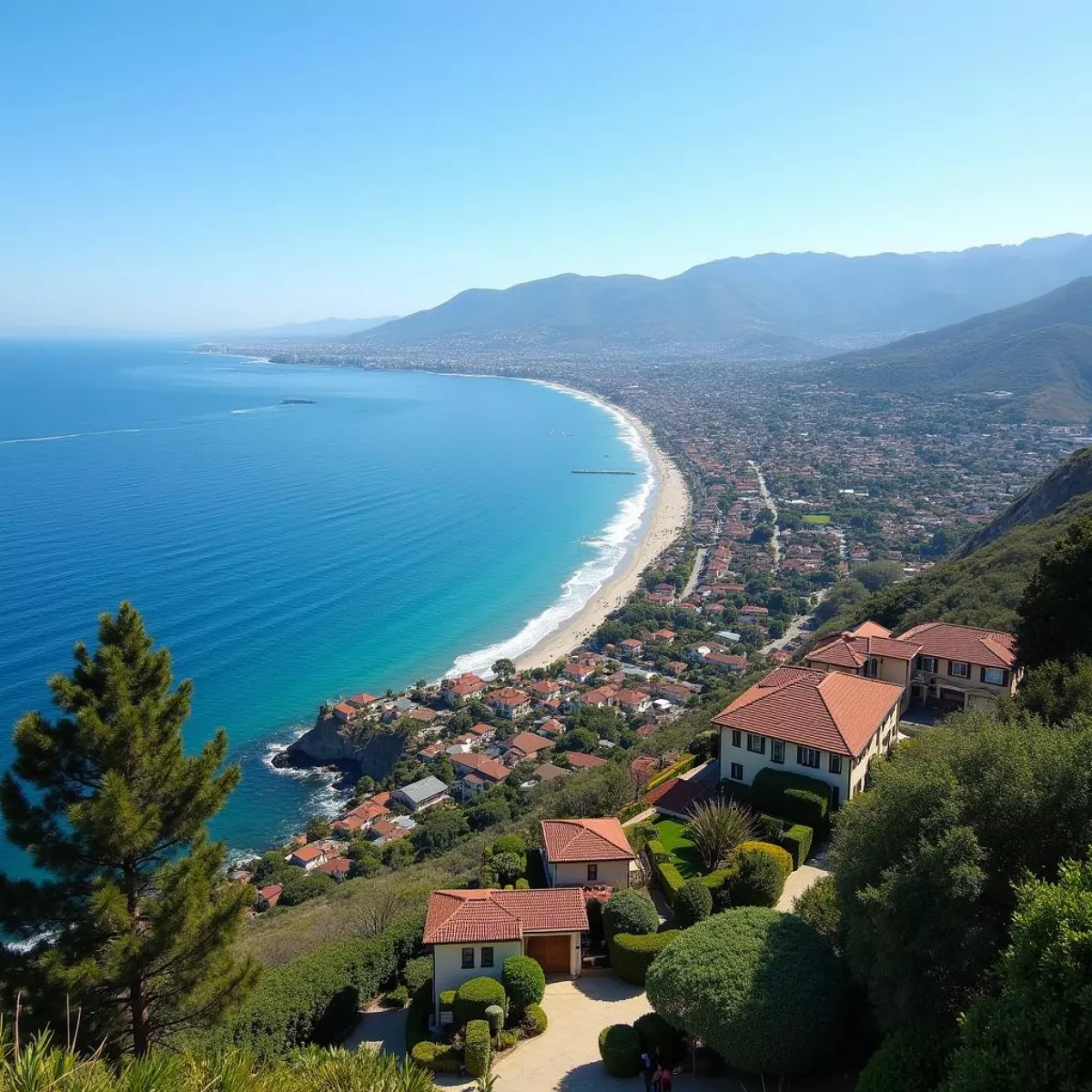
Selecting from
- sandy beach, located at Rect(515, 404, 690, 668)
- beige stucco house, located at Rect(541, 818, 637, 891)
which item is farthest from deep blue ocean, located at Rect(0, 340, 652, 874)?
beige stucco house, located at Rect(541, 818, 637, 891)

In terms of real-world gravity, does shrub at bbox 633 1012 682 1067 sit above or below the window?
below

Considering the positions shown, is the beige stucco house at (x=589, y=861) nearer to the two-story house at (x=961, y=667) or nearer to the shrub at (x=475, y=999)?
the shrub at (x=475, y=999)

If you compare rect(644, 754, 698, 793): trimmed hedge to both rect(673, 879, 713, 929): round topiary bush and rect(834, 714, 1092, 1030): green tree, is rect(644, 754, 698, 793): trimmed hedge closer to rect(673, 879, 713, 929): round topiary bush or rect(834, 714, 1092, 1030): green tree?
rect(673, 879, 713, 929): round topiary bush

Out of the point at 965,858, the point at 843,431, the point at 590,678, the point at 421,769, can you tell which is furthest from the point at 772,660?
the point at 843,431

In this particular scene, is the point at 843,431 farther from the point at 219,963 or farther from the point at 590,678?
the point at 219,963

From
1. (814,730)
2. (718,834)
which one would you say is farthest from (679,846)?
(814,730)

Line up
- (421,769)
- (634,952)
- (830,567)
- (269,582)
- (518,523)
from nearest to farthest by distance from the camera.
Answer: (634,952)
(421,769)
(269,582)
(830,567)
(518,523)

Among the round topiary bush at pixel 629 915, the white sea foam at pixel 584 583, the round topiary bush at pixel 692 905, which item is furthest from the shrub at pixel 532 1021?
the white sea foam at pixel 584 583
